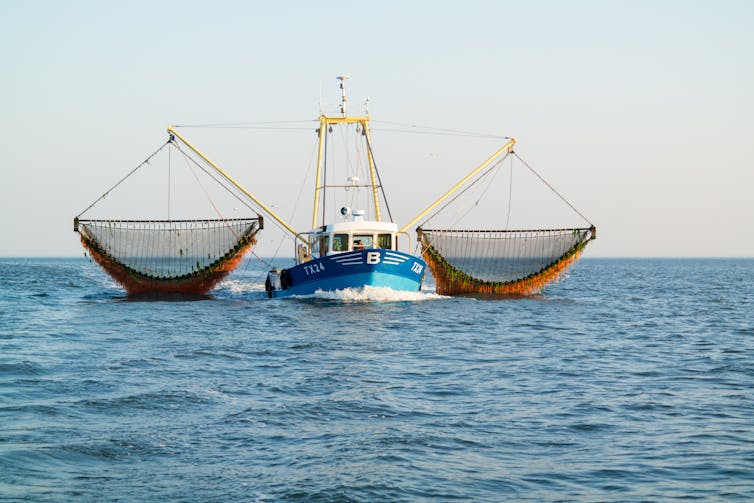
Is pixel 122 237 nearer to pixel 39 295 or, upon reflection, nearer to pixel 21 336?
pixel 39 295

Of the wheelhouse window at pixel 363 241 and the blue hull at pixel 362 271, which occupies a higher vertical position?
the wheelhouse window at pixel 363 241

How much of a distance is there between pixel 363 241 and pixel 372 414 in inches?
1035

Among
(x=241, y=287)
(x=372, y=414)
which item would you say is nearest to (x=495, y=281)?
(x=241, y=287)

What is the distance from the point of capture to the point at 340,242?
40.2m

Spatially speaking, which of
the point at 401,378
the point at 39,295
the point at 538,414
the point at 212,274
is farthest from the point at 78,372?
the point at 39,295

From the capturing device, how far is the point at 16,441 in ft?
41.0

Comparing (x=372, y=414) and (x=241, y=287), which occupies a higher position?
(x=372, y=414)

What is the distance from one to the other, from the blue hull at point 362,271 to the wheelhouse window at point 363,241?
2.17 meters

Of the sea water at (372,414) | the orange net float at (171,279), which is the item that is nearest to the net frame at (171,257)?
the orange net float at (171,279)

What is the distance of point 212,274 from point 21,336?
1897 cm

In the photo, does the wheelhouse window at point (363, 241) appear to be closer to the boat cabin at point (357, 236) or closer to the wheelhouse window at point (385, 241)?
the boat cabin at point (357, 236)

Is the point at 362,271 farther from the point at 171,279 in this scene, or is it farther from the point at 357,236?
the point at 171,279

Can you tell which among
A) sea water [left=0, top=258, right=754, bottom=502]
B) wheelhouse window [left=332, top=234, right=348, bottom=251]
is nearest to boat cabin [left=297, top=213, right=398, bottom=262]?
wheelhouse window [left=332, top=234, right=348, bottom=251]

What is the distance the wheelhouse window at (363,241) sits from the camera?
132 feet
